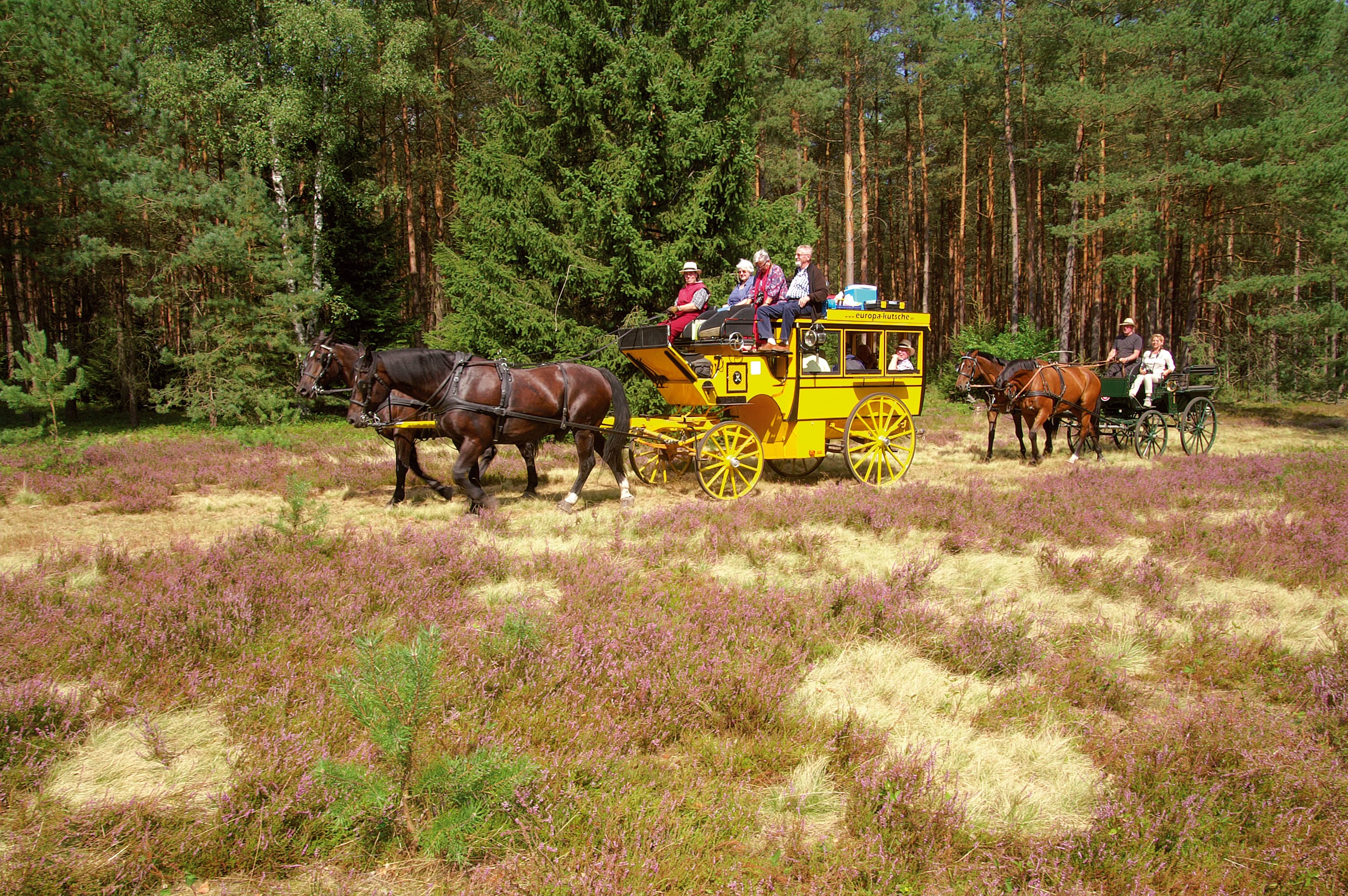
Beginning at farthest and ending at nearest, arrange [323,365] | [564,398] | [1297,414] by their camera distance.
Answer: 1. [1297,414]
2. [564,398]
3. [323,365]

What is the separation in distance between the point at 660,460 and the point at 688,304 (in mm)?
2283

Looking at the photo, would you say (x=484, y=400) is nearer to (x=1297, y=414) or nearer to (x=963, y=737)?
(x=963, y=737)

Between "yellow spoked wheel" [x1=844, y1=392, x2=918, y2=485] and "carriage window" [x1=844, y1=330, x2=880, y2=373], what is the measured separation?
0.45 metres

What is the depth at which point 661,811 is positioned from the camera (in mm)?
2988

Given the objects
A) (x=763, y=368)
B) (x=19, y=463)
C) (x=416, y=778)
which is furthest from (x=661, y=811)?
(x=19, y=463)

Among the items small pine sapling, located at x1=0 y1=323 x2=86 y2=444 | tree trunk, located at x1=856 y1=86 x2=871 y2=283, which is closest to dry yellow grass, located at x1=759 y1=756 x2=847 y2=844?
small pine sapling, located at x1=0 y1=323 x2=86 y2=444

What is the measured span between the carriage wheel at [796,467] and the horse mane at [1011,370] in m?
3.35

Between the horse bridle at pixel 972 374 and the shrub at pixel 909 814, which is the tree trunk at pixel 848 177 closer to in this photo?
the horse bridle at pixel 972 374

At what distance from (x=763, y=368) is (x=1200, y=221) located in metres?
20.6

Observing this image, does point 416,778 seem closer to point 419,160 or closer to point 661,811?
point 661,811

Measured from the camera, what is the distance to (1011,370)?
12.9m

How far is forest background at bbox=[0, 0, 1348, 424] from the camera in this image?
615 inches

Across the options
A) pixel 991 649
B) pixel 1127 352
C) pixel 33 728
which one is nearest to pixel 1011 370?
pixel 1127 352

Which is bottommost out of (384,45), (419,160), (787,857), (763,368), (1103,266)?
(787,857)
